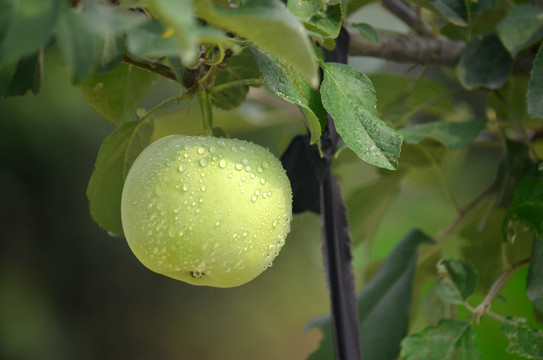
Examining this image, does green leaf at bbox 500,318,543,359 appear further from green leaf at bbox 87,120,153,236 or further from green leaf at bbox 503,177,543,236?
green leaf at bbox 87,120,153,236

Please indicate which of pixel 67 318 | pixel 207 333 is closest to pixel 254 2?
pixel 67 318

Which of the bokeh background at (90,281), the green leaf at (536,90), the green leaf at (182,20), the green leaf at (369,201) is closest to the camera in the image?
the green leaf at (182,20)

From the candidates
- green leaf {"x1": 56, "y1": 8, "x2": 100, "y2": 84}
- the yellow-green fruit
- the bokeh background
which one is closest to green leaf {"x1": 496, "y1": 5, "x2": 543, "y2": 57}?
the yellow-green fruit

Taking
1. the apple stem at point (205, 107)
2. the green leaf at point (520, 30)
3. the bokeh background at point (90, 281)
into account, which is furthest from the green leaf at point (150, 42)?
the bokeh background at point (90, 281)

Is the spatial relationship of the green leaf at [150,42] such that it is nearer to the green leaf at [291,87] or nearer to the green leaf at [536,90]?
the green leaf at [291,87]

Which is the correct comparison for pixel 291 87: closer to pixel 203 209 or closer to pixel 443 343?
pixel 203 209
